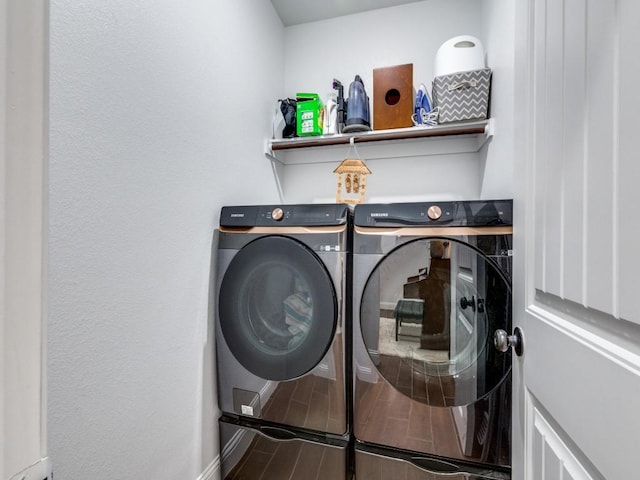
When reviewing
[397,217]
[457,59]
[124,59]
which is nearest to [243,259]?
[397,217]

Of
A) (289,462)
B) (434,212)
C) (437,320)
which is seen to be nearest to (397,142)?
(434,212)

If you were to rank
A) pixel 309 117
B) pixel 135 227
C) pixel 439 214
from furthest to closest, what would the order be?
pixel 309 117
pixel 439 214
pixel 135 227

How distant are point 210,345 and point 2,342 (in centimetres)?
111

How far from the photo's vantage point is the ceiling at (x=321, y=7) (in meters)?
1.92

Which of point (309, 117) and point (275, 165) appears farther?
point (275, 165)

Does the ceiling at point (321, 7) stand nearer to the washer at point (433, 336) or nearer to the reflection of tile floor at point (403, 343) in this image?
the washer at point (433, 336)

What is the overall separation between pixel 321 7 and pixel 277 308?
2.00 m

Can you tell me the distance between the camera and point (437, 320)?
1.09 meters

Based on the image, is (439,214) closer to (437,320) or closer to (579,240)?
(437,320)

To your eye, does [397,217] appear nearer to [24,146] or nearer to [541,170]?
[541,170]

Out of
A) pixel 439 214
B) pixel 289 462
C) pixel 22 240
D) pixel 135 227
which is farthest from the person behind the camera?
pixel 289 462

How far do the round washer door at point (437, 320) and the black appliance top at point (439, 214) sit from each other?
72 millimetres

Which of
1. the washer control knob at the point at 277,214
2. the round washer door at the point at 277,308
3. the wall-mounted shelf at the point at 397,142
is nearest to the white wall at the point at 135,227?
the round washer door at the point at 277,308

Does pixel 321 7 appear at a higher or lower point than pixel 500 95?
higher
